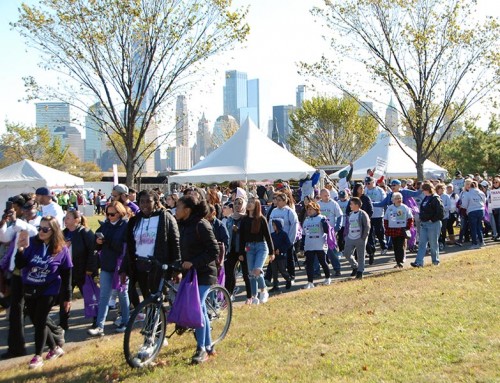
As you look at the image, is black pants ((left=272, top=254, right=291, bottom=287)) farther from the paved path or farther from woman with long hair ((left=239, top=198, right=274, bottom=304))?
woman with long hair ((left=239, top=198, right=274, bottom=304))

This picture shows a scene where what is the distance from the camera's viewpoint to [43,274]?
6.79 meters

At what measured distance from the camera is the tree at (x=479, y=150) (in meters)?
43.0

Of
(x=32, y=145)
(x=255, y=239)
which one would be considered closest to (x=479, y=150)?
(x=255, y=239)

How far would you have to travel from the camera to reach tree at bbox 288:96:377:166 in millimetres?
53312

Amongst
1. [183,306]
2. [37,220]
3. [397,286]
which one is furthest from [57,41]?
[183,306]

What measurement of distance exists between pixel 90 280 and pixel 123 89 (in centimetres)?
1151

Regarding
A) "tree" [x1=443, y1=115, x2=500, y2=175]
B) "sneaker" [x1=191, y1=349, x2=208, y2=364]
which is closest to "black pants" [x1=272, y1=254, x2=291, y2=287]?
"sneaker" [x1=191, y1=349, x2=208, y2=364]

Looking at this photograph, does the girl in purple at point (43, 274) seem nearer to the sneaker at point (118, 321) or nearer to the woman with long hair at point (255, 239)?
the sneaker at point (118, 321)

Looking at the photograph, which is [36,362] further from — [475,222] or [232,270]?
[475,222]

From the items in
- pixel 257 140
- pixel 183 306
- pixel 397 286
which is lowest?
pixel 397 286

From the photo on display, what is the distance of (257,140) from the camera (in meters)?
21.2

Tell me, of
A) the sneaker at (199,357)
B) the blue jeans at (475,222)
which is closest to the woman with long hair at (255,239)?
the sneaker at (199,357)

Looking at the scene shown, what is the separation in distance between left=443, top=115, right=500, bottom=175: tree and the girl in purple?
40.0 meters

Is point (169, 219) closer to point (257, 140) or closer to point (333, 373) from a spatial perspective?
point (333, 373)
